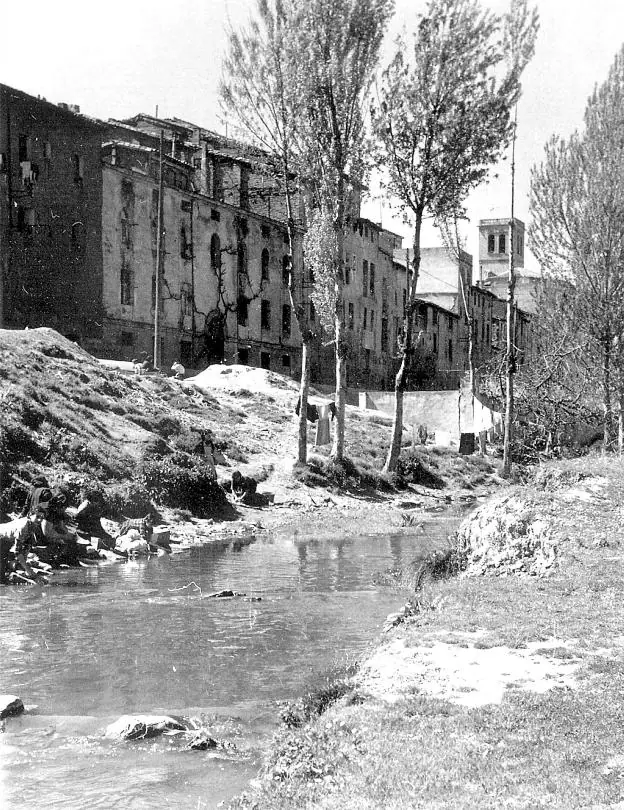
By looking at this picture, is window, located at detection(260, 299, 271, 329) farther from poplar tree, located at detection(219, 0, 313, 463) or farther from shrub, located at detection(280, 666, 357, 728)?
shrub, located at detection(280, 666, 357, 728)

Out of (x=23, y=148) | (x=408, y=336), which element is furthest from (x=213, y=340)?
(x=408, y=336)

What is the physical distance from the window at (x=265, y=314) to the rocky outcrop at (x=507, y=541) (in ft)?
147

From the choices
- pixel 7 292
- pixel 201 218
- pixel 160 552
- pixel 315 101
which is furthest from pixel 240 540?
pixel 201 218

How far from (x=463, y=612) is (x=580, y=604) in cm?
114

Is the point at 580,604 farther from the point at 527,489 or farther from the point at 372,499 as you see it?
the point at 372,499

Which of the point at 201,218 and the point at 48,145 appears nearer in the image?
the point at 48,145

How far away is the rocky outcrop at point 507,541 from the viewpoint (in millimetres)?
11266

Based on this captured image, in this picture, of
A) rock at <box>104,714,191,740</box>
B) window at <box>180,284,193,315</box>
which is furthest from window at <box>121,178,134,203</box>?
rock at <box>104,714,191,740</box>

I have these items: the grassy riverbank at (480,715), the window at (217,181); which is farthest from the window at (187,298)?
the grassy riverbank at (480,715)

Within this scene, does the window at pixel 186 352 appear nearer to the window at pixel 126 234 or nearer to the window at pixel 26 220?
the window at pixel 126 234

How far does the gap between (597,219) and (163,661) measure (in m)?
21.1

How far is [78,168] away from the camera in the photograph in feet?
145

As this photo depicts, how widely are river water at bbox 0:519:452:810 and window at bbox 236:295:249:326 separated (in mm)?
37544

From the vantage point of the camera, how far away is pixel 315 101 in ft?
96.4
